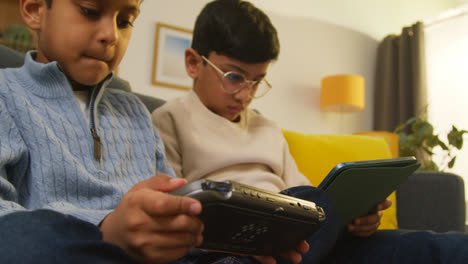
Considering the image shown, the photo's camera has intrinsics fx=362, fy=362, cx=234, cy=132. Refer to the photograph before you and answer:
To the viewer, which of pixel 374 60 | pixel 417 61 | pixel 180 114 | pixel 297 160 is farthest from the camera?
pixel 374 60

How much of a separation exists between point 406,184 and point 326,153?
0.40 m

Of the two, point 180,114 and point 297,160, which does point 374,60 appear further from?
point 180,114

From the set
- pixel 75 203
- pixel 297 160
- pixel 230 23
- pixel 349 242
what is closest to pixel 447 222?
pixel 297 160

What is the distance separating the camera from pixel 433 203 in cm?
139

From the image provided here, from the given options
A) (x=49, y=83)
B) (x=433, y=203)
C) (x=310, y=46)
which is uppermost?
(x=310, y=46)

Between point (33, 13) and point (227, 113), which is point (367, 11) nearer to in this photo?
point (227, 113)

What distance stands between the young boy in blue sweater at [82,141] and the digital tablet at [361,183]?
0.29 m

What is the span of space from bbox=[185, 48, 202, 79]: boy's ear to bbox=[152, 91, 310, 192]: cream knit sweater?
77 millimetres

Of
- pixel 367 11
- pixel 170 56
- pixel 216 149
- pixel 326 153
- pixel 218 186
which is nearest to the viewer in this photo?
pixel 218 186

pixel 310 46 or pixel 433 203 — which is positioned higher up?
pixel 310 46

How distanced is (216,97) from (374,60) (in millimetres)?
3237

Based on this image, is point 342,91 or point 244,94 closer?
point 244,94

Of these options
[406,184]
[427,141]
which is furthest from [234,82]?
[427,141]

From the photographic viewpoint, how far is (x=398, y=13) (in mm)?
3912
